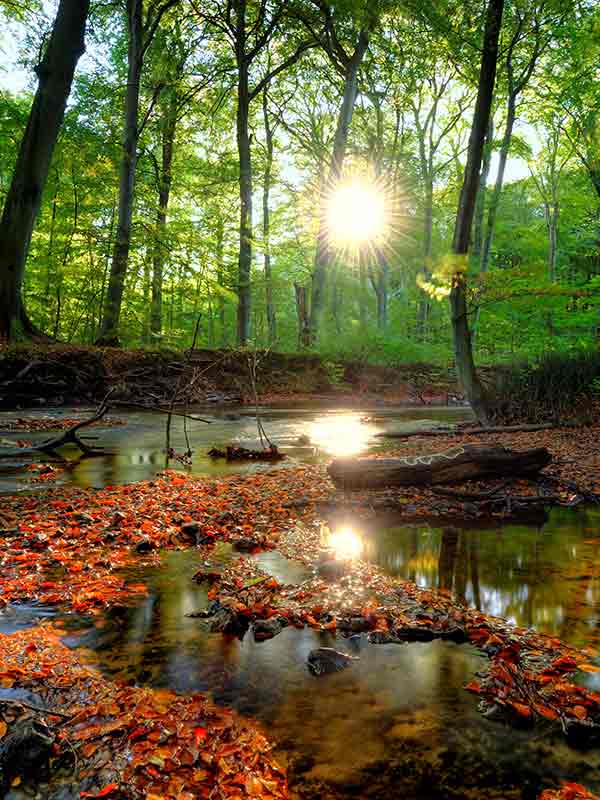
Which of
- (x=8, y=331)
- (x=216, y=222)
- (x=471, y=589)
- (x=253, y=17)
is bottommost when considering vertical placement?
(x=471, y=589)

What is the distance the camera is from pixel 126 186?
18031 millimetres

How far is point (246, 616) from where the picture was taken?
2.80m

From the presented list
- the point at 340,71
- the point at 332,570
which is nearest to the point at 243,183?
the point at 340,71

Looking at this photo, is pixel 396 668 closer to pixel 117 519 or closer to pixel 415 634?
pixel 415 634

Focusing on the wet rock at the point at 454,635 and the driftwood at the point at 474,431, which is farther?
the driftwood at the point at 474,431

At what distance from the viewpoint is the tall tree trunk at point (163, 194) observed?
21.2 meters

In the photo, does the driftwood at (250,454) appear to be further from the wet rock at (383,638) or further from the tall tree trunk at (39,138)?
the tall tree trunk at (39,138)

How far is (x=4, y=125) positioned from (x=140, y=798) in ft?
66.3

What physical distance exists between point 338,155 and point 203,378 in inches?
422

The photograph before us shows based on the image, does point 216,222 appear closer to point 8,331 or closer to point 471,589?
point 8,331

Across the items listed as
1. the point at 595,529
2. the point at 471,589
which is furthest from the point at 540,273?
the point at 471,589

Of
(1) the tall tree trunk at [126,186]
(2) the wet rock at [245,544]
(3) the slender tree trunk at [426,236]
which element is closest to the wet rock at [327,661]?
(2) the wet rock at [245,544]

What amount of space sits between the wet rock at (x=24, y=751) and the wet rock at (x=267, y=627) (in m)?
1.07

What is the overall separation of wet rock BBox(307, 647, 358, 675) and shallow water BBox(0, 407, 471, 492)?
4.59 m
